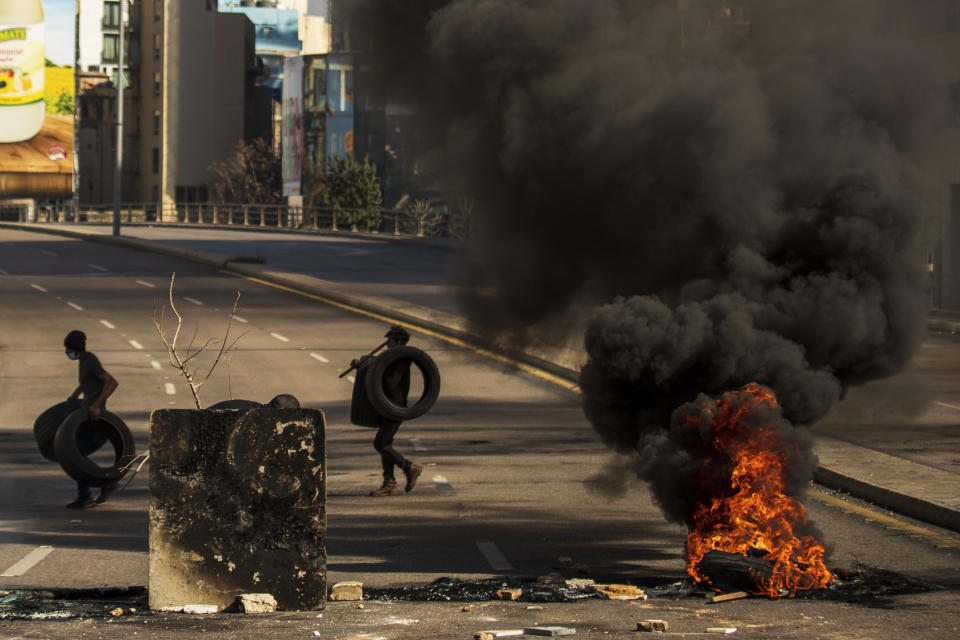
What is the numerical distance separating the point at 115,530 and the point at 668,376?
4.89 metres

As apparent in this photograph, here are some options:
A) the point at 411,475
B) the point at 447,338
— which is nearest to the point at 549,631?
the point at 411,475

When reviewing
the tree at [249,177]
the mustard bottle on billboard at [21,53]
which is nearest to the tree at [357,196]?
the tree at [249,177]

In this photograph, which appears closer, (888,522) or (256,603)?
(256,603)

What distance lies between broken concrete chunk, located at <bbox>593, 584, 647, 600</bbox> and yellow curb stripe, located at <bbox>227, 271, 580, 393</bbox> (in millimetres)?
6087

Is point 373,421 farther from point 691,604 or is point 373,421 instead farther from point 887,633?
point 887,633

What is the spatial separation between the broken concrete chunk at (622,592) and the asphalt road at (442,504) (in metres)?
0.24

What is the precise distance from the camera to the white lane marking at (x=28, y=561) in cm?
1015

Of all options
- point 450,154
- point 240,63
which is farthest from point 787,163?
point 240,63

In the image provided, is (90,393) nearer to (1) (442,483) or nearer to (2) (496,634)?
(1) (442,483)

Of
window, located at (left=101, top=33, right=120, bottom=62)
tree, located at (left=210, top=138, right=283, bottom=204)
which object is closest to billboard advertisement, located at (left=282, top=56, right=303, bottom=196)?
tree, located at (left=210, top=138, right=283, bottom=204)

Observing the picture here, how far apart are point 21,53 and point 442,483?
85172 millimetres

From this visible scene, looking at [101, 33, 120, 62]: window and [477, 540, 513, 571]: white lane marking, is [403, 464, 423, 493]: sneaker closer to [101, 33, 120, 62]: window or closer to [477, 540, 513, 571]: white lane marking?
[477, 540, 513, 571]: white lane marking

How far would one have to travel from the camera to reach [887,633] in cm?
810

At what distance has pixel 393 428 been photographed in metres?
13.7
